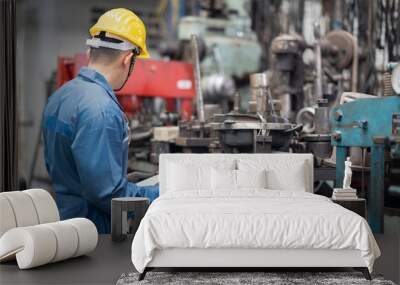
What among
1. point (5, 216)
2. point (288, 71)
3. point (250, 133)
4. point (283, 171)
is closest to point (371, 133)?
Answer: point (283, 171)

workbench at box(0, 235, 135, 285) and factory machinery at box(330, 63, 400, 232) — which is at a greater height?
factory machinery at box(330, 63, 400, 232)

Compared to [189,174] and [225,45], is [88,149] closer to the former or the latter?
[189,174]

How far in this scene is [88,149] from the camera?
4.32 metres

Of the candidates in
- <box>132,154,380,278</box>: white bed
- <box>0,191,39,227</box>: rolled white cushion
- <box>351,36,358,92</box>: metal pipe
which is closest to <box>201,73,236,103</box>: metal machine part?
<box>351,36,358,92</box>: metal pipe

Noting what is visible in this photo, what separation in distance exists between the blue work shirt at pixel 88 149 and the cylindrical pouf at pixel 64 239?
83 cm

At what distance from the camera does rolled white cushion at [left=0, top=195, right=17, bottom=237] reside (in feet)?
11.5

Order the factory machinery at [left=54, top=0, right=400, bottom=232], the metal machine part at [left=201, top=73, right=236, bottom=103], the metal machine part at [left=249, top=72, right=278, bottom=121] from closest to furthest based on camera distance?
the factory machinery at [left=54, top=0, right=400, bottom=232] < the metal machine part at [left=249, top=72, right=278, bottom=121] < the metal machine part at [left=201, top=73, right=236, bottom=103]

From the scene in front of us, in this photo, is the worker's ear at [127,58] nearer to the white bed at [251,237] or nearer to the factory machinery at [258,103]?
the factory machinery at [258,103]

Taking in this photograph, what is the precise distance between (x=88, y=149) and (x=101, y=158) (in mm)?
114

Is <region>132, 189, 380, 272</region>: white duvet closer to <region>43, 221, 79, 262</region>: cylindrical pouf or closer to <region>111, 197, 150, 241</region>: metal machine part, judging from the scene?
<region>43, 221, 79, 262</region>: cylindrical pouf

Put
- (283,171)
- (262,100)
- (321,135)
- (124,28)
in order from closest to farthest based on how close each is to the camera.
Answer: (283,171), (124,28), (321,135), (262,100)

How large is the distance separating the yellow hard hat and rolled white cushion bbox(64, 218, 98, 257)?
1.73m

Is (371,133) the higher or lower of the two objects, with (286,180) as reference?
higher

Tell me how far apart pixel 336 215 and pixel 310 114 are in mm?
2619
